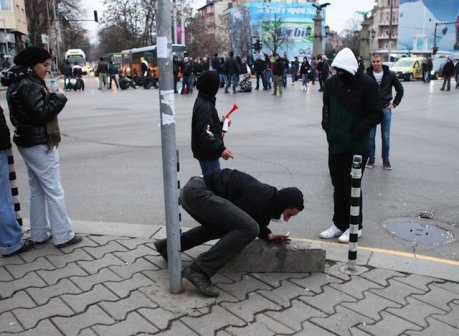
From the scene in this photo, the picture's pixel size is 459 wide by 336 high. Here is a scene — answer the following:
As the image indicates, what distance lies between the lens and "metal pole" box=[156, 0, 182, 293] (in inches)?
127

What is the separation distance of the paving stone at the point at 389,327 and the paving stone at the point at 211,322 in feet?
2.90

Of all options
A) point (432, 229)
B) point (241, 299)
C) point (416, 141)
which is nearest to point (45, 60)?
point (241, 299)

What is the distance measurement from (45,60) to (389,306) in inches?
140

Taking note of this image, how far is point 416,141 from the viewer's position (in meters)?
10.7

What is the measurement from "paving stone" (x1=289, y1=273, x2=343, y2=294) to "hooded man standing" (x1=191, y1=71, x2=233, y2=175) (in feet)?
4.85

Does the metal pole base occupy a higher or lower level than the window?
lower

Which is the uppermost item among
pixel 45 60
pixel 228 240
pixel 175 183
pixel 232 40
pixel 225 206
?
pixel 232 40

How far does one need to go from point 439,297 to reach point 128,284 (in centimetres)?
247

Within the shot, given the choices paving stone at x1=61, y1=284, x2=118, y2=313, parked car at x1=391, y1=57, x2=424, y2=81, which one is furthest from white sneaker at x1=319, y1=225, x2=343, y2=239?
parked car at x1=391, y1=57, x2=424, y2=81

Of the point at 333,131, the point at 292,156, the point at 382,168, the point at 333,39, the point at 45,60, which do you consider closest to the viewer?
the point at 45,60

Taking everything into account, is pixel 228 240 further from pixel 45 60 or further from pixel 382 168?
pixel 382 168

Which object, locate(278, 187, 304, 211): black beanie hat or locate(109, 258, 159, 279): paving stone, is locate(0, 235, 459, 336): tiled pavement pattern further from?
locate(278, 187, 304, 211): black beanie hat

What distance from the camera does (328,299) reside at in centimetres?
368

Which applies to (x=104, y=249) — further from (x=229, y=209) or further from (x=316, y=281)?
(x=316, y=281)
